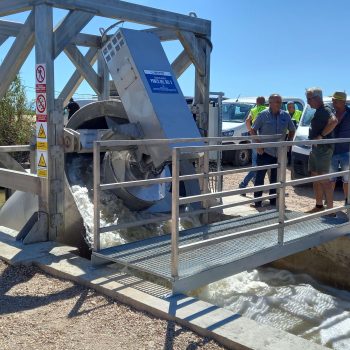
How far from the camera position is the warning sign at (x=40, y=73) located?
5200 mm

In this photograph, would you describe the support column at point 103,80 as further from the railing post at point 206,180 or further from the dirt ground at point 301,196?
the dirt ground at point 301,196

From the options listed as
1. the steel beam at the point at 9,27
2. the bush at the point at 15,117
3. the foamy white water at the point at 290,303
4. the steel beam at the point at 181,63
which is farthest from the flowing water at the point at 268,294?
the bush at the point at 15,117

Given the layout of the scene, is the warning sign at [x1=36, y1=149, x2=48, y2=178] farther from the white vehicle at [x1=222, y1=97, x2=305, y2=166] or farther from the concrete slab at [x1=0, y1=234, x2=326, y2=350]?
the white vehicle at [x1=222, y1=97, x2=305, y2=166]

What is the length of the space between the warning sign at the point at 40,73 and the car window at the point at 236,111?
380 inches

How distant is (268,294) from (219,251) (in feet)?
4.20

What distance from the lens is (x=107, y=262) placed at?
4773 millimetres

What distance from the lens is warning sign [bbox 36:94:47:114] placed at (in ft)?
17.2

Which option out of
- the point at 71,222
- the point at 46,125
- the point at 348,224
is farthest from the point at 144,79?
the point at 348,224

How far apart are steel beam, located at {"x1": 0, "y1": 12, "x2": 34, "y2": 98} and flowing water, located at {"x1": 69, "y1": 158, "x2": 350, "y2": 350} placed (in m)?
1.58

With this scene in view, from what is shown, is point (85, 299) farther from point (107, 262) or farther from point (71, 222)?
point (71, 222)

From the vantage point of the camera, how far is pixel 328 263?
21.7ft

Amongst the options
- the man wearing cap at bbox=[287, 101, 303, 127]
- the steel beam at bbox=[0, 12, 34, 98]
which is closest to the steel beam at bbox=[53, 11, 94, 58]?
the steel beam at bbox=[0, 12, 34, 98]

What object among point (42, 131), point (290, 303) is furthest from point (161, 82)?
point (290, 303)

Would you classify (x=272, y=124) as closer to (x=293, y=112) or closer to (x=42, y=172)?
(x=42, y=172)
